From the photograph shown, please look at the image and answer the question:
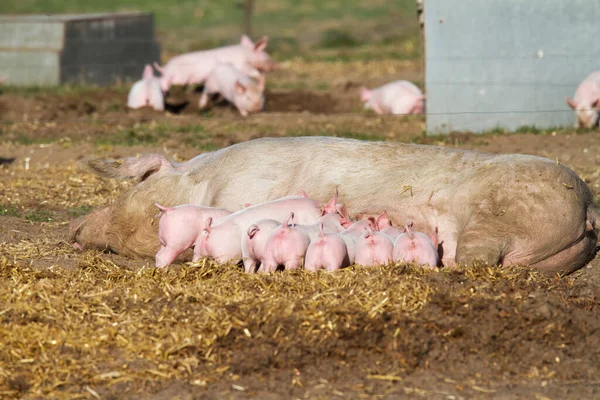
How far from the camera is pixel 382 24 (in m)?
32.9

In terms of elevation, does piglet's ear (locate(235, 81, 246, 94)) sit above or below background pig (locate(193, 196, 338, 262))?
above

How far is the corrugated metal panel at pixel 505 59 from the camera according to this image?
10.8m

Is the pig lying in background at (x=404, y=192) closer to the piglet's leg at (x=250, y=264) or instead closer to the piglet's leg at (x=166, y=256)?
the piglet's leg at (x=166, y=256)

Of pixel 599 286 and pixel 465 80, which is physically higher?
pixel 465 80

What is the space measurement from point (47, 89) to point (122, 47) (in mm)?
2778

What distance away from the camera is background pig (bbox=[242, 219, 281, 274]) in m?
5.21

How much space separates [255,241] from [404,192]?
974 mm

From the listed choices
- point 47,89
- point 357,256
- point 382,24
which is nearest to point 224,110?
point 47,89

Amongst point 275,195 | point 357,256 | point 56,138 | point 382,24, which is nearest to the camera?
point 357,256

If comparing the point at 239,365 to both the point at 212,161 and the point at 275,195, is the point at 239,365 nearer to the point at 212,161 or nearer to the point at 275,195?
the point at 275,195

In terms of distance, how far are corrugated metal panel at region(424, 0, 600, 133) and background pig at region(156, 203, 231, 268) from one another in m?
5.60

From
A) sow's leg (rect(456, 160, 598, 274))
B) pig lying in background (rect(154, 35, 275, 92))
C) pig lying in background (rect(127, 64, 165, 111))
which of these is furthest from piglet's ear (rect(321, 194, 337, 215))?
pig lying in background (rect(154, 35, 275, 92))

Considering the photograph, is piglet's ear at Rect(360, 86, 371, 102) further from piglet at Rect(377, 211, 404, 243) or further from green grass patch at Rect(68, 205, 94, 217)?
piglet at Rect(377, 211, 404, 243)

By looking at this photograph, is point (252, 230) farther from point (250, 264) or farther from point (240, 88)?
point (240, 88)
